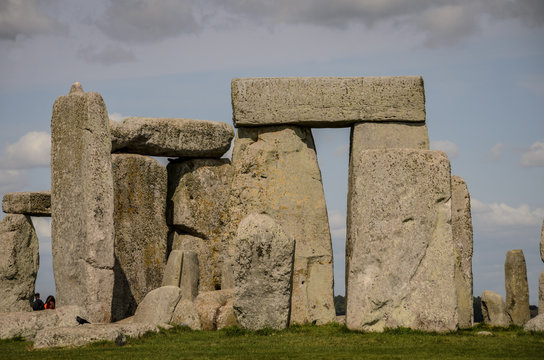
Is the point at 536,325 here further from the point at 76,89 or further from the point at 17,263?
the point at 17,263

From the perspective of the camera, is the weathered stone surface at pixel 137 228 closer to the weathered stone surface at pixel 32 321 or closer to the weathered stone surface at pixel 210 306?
the weathered stone surface at pixel 210 306

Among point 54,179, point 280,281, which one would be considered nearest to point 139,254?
point 54,179

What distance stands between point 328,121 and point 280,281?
396 centimetres

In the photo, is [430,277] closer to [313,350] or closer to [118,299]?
[313,350]

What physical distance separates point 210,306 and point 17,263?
7.01 metres

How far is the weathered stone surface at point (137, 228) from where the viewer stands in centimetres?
2077

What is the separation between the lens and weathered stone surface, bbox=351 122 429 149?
1834 cm

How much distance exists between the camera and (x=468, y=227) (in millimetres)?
18406

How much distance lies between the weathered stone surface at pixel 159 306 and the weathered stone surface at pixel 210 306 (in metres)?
0.46

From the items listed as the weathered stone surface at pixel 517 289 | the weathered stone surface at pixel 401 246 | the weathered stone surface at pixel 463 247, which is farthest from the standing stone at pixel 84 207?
the weathered stone surface at pixel 517 289

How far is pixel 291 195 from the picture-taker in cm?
1830

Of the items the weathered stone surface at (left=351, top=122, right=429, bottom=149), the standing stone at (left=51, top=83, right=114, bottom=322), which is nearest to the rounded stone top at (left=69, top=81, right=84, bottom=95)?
the standing stone at (left=51, top=83, right=114, bottom=322)

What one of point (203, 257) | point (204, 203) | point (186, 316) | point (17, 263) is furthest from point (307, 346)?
point (17, 263)

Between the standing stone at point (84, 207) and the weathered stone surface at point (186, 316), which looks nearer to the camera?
the weathered stone surface at point (186, 316)
